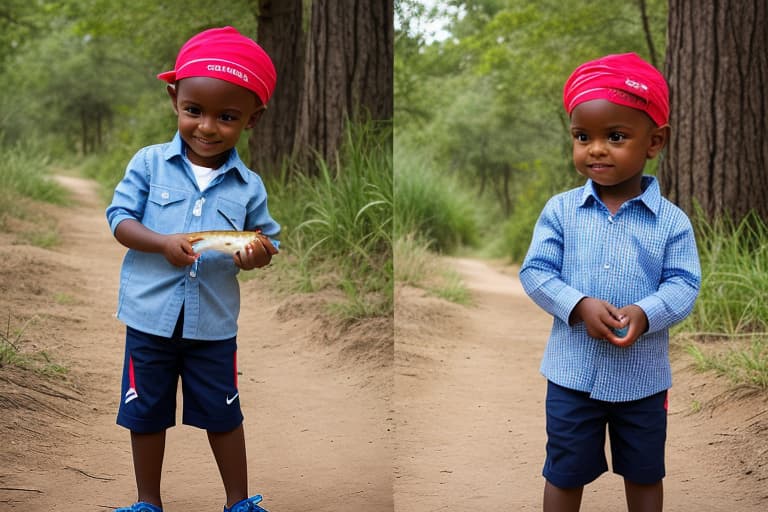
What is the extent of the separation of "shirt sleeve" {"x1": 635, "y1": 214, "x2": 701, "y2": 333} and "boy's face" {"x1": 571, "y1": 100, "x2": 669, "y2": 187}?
0.65ft

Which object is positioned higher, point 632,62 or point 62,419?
point 632,62

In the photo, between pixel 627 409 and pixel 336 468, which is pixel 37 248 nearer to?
pixel 336 468

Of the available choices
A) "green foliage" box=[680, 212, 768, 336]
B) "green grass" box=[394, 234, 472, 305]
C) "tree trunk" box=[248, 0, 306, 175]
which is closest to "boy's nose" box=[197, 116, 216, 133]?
"tree trunk" box=[248, 0, 306, 175]

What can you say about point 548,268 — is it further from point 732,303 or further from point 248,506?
point 732,303

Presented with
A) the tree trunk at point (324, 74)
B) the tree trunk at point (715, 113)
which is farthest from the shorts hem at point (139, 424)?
the tree trunk at point (715, 113)

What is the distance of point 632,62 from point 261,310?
131 cm

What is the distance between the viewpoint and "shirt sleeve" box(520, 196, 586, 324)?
2111 millimetres

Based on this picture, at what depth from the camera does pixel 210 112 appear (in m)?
2.24

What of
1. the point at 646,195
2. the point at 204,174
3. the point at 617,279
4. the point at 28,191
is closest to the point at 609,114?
the point at 646,195

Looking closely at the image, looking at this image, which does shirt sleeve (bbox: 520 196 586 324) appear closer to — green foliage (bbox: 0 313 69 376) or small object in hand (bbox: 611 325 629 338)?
small object in hand (bbox: 611 325 629 338)

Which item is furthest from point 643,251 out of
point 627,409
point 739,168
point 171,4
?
point 739,168

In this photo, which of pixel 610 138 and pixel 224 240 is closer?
pixel 610 138

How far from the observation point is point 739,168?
170 inches

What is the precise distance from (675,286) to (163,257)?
4.10ft
